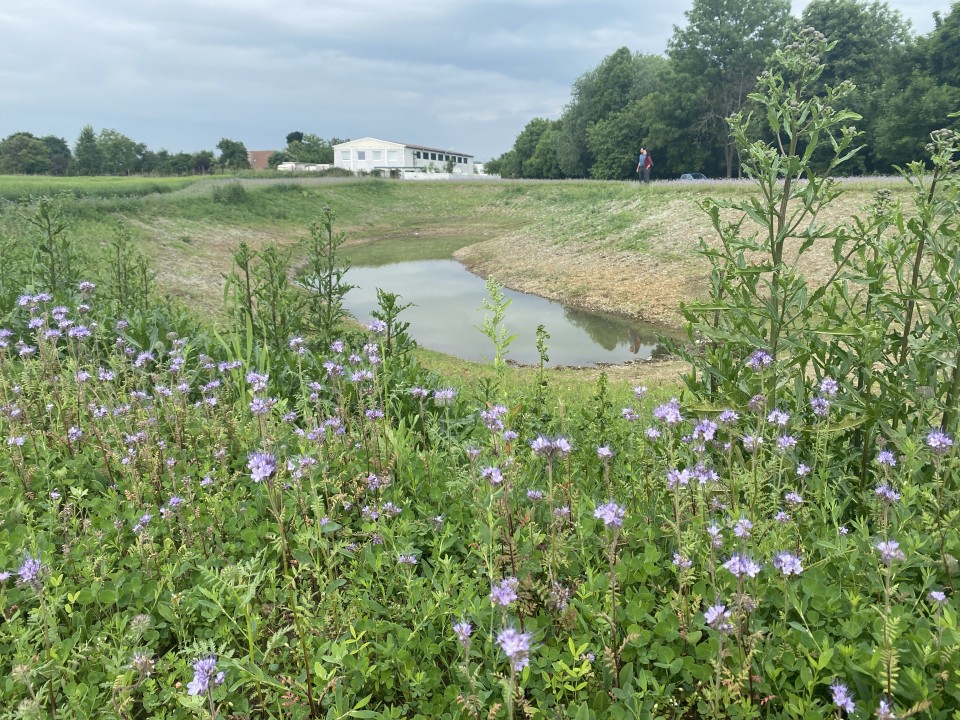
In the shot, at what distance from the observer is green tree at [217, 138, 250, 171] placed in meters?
90.6

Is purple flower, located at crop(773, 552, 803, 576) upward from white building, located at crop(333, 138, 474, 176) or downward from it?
downward

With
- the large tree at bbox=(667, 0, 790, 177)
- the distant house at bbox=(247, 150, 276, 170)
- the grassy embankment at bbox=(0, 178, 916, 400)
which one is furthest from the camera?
the distant house at bbox=(247, 150, 276, 170)

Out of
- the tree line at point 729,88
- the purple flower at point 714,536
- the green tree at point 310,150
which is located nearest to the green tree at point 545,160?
the tree line at point 729,88

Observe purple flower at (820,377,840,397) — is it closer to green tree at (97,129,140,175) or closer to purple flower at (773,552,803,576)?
purple flower at (773,552,803,576)

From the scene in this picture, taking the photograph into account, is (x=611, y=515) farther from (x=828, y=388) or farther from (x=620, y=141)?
(x=620, y=141)

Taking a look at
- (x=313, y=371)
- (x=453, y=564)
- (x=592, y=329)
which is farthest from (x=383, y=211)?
(x=453, y=564)

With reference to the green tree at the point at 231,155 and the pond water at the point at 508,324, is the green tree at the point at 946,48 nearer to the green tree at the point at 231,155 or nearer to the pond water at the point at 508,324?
the pond water at the point at 508,324

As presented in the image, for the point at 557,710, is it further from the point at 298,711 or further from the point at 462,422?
the point at 462,422

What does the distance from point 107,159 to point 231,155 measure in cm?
1714

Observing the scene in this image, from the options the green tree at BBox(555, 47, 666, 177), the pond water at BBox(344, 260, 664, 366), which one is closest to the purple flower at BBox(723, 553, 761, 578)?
the pond water at BBox(344, 260, 664, 366)

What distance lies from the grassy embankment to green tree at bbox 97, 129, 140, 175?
59355 mm

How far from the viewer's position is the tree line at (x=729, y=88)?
3991 centimetres

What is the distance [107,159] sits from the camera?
295ft

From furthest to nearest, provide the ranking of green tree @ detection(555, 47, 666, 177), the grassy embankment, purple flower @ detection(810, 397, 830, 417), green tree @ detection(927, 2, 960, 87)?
green tree @ detection(555, 47, 666, 177) < green tree @ detection(927, 2, 960, 87) < the grassy embankment < purple flower @ detection(810, 397, 830, 417)
